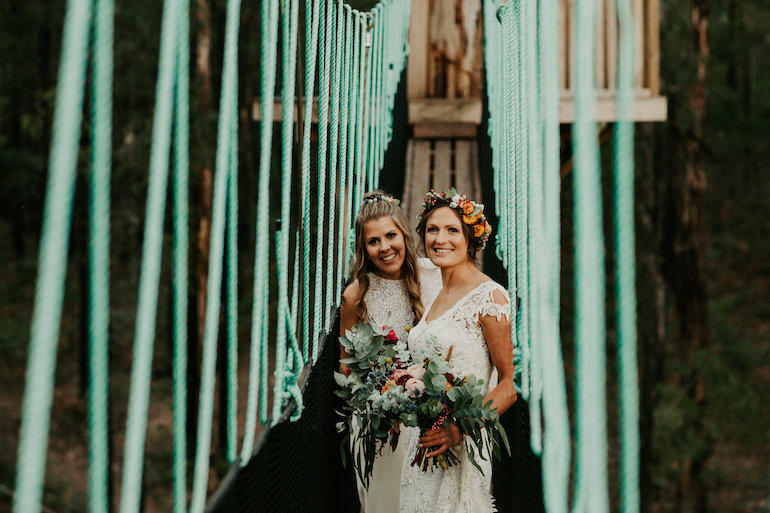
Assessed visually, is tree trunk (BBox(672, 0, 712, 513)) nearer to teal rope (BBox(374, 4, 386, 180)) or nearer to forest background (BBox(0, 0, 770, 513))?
forest background (BBox(0, 0, 770, 513))

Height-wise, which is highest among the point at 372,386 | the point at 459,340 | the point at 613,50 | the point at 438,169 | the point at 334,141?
the point at 613,50

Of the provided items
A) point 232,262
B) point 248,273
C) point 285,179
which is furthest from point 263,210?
point 248,273

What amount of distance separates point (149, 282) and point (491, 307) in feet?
4.98

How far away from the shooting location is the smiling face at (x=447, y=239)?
7.89 ft

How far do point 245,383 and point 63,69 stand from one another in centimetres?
1236

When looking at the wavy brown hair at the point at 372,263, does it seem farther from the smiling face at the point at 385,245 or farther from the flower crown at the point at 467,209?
the flower crown at the point at 467,209

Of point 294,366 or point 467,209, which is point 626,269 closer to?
point 294,366

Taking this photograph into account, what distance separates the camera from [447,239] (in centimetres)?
242

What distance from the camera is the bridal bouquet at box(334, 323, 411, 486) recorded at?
86.1 inches

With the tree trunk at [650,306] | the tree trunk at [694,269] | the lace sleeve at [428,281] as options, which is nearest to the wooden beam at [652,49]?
the lace sleeve at [428,281]

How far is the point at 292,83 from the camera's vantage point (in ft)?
5.48

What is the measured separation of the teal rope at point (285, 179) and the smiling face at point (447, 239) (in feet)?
2.71

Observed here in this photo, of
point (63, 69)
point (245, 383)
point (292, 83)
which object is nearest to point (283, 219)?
point (292, 83)

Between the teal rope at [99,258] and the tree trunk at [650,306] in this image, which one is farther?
the tree trunk at [650,306]
